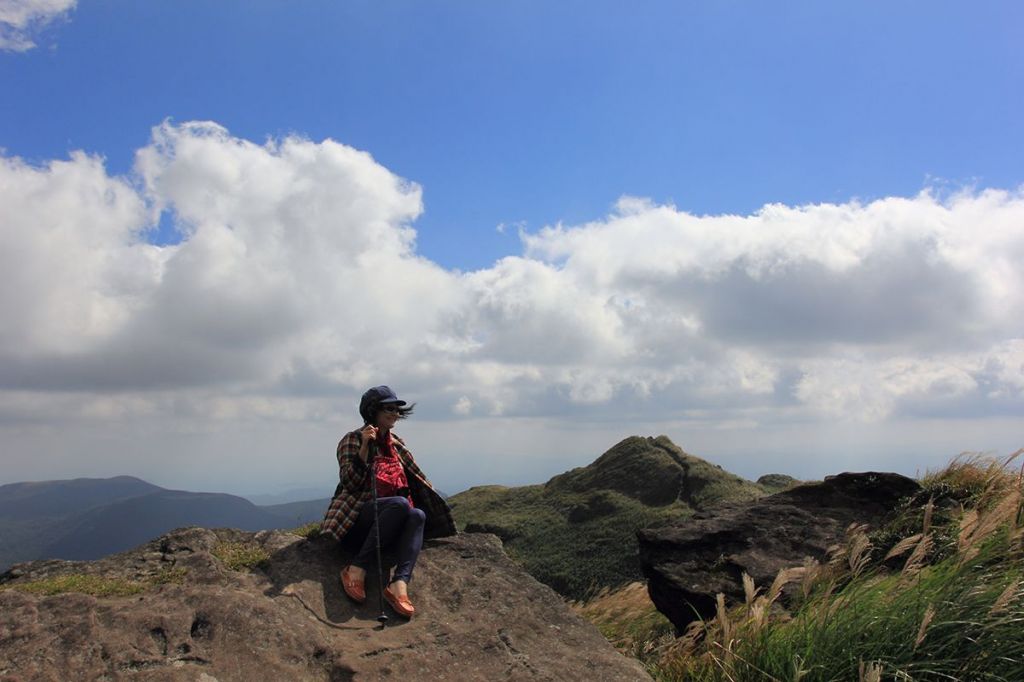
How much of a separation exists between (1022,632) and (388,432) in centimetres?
649

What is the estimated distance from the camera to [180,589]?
6887 millimetres

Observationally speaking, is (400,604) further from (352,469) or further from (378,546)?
(352,469)

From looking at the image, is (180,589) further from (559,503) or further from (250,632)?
(559,503)

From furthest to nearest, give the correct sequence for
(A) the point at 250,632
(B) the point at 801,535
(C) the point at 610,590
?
1. (C) the point at 610,590
2. (B) the point at 801,535
3. (A) the point at 250,632

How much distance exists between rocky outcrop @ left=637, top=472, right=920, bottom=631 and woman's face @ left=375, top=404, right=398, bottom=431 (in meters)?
4.47

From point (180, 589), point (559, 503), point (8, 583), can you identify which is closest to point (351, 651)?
point (180, 589)

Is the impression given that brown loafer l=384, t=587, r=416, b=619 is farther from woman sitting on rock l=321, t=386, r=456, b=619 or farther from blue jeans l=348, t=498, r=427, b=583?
blue jeans l=348, t=498, r=427, b=583

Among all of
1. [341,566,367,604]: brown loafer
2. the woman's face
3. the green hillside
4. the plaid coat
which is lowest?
the green hillside

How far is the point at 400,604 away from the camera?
7320 millimetres

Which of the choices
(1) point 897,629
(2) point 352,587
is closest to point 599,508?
(2) point 352,587

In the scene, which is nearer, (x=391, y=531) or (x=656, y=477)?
(x=391, y=531)

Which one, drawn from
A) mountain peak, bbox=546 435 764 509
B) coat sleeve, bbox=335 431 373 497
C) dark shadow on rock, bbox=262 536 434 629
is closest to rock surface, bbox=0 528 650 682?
dark shadow on rock, bbox=262 536 434 629

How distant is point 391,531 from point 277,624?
1900mm

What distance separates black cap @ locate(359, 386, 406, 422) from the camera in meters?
8.52
